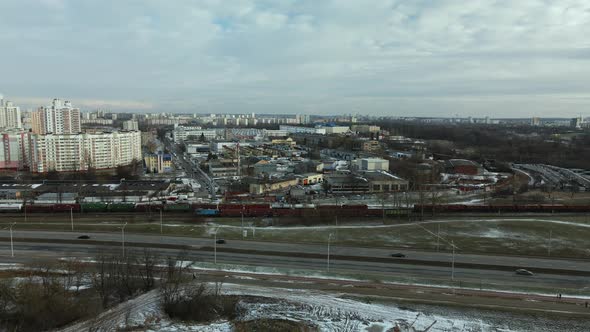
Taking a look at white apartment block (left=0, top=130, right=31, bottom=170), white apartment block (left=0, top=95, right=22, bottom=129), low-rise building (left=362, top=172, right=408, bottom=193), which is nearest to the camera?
low-rise building (left=362, top=172, right=408, bottom=193)

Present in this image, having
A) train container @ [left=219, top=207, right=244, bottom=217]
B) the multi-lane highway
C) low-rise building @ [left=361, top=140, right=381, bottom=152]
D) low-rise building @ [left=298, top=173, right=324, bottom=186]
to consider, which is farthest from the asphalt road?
low-rise building @ [left=361, top=140, right=381, bottom=152]

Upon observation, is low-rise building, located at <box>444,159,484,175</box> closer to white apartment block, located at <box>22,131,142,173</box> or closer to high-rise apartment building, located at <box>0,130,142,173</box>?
high-rise apartment building, located at <box>0,130,142,173</box>

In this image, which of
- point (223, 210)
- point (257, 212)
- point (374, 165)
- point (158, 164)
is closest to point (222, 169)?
point (158, 164)

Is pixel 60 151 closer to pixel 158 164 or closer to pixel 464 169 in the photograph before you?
pixel 158 164

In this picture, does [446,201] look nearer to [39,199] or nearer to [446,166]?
[446,166]

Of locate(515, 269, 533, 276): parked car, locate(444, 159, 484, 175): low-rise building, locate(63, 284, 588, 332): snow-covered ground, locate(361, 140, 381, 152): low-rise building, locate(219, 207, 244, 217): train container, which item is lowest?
locate(219, 207, 244, 217): train container
